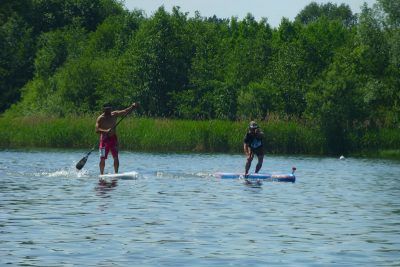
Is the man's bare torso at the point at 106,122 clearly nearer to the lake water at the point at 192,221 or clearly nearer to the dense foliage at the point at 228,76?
the lake water at the point at 192,221

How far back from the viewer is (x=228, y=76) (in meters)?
72.0

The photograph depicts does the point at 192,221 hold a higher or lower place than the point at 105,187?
lower

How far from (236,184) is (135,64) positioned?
41.3 meters

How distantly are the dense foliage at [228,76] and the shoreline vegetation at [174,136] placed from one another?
255 centimetres

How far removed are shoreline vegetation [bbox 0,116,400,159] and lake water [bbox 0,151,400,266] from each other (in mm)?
19881

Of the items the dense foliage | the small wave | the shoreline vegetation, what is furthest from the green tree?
the small wave

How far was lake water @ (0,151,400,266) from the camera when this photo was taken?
15.3 metres

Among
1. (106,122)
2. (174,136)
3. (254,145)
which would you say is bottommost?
(254,145)

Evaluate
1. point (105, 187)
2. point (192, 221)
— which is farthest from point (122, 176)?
point (192, 221)

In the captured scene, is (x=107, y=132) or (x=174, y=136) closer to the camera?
(x=107, y=132)

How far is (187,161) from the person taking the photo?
4419 cm

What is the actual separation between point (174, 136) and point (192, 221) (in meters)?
35.3

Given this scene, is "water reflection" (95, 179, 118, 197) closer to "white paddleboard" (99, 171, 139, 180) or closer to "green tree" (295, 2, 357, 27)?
"white paddleboard" (99, 171, 139, 180)

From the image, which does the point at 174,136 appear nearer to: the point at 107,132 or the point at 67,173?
the point at 67,173
